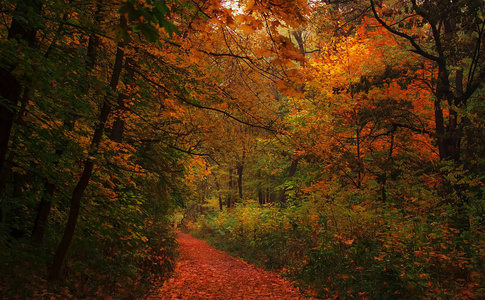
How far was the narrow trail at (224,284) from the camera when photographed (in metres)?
7.64

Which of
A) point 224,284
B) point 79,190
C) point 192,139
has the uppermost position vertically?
point 192,139

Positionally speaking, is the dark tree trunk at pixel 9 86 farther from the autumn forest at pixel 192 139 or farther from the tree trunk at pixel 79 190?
the tree trunk at pixel 79 190

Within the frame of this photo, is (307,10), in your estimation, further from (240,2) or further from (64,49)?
(64,49)

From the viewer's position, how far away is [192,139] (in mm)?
8883

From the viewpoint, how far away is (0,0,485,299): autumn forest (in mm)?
3854

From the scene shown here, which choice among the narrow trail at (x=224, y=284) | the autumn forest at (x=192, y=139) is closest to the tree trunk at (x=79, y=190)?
the autumn forest at (x=192, y=139)

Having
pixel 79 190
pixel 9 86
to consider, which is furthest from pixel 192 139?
pixel 9 86

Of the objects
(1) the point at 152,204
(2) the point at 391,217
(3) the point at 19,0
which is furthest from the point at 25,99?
(2) the point at 391,217

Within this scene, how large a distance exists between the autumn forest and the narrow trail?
0.46m

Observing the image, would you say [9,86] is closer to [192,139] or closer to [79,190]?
[79,190]

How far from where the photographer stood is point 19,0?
11.3 feet

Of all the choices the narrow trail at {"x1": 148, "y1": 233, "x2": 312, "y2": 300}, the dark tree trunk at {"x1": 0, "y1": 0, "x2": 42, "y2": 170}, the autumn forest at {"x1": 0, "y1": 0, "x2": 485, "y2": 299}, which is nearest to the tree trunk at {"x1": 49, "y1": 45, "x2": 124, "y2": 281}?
the autumn forest at {"x1": 0, "y1": 0, "x2": 485, "y2": 299}

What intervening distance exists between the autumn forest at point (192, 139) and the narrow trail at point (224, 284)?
456mm

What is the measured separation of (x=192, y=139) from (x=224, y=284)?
13.4ft
